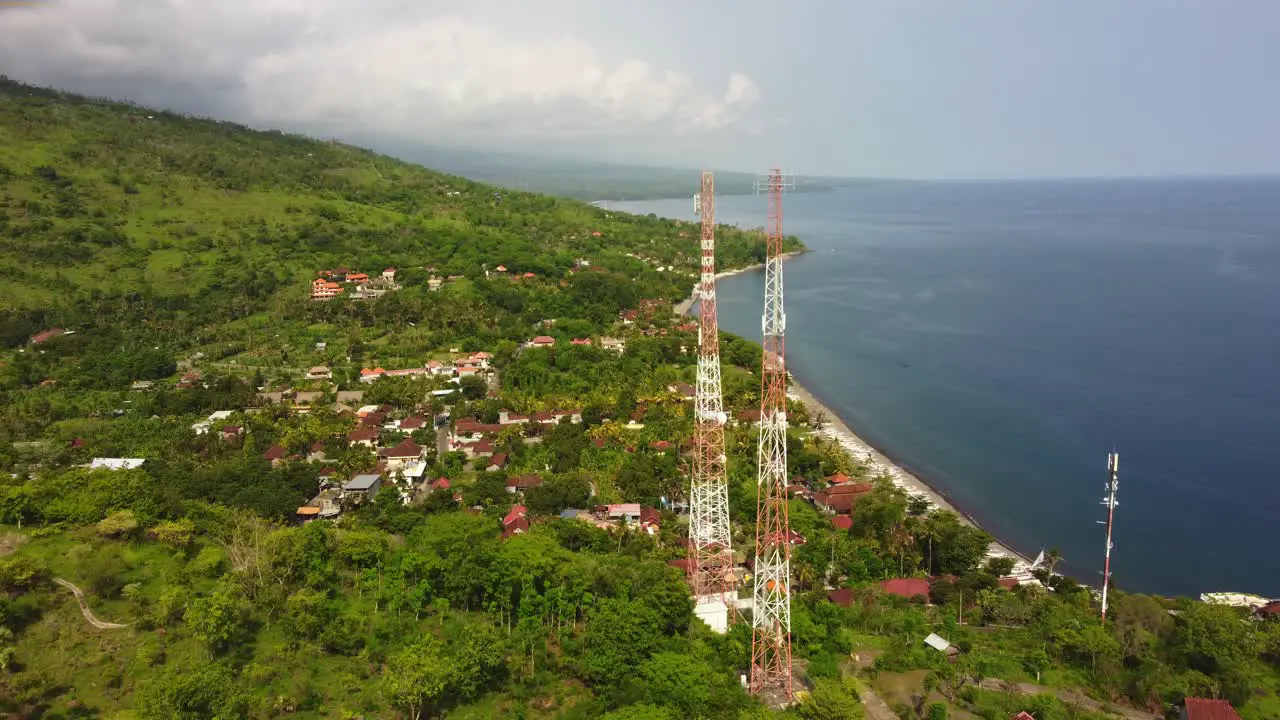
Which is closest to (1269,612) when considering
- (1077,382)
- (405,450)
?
(1077,382)

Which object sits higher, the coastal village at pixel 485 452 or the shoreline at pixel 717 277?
the shoreline at pixel 717 277

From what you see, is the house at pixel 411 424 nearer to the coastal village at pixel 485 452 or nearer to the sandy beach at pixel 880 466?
the coastal village at pixel 485 452

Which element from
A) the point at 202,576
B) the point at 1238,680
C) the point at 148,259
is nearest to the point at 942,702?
the point at 1238,680

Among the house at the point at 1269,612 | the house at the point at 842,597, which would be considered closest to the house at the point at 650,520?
the house at the point at 842,597

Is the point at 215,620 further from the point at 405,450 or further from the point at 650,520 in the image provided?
the point at 405,450

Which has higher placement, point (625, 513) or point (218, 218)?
point (218, 218)

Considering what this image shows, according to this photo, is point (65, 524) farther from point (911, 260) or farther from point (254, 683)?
point (911, 260)

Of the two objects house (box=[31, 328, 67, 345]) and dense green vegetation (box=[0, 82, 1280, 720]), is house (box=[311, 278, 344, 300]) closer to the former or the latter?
dense green vegetation (box=[0, 82, 1280, 720])
